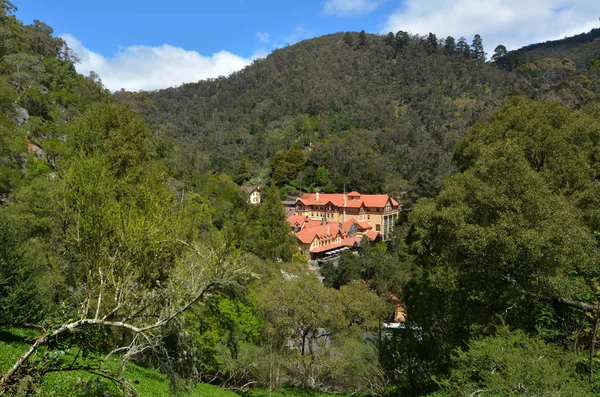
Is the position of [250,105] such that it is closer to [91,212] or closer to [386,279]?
[386,279]

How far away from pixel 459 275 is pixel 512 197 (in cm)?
246

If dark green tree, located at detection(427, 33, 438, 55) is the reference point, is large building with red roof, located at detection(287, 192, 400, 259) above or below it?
below

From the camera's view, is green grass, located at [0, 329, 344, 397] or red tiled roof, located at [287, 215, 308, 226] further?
red tiled roof, located at [287, 215, 308, 226]

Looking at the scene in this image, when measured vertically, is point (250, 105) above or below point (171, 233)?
Answer: above

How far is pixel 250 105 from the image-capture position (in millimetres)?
136250

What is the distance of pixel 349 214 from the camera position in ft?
201

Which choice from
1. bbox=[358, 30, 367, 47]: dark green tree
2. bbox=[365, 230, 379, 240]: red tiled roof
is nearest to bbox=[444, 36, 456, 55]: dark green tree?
bbox=[358, 30, 367, 47]: dark green tree

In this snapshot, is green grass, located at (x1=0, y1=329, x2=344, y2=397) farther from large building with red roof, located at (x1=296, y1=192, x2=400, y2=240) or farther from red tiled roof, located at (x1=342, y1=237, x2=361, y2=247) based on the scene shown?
large building with red roof, located at (x1=296, y1=192, x2=400, y2=240)

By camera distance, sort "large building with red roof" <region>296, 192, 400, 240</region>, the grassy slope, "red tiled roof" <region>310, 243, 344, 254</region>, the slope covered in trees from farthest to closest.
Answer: the slope covered in trees → "large building with red roof" <region>296, 192, 400, 240</region> → "red tiled roof" <region>310, 243, 344, 254</region> → the grassy slope

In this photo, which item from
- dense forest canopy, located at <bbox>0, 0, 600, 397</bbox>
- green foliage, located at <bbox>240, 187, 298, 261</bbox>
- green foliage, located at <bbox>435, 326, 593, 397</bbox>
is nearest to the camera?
dense forest canopy, located at <bbox>0, 0, 600, 397</bbox>

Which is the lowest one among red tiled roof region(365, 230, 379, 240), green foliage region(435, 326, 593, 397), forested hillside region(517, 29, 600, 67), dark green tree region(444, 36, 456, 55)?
red tiled roof region(365, 230, 379, 240)

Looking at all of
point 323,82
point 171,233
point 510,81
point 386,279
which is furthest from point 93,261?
Result: point 323,82

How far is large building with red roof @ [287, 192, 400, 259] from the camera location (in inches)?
2154

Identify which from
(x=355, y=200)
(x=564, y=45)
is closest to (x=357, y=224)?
(x=355, y=200)
